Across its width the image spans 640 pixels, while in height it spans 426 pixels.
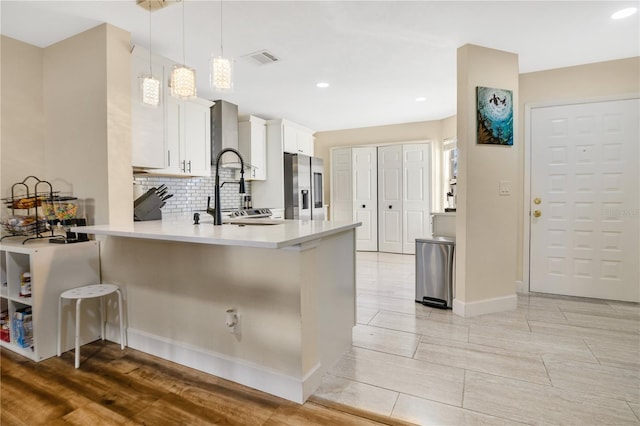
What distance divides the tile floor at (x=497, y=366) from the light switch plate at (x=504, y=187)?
112 centimetres

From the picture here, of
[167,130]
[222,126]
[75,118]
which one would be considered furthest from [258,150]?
[75,118]

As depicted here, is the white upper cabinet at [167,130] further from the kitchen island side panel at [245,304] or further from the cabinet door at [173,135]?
the kitchen island side panel at [245,304]

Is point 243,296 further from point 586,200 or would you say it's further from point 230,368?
point 586,200

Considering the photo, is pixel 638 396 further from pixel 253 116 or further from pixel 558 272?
pixel 253 116

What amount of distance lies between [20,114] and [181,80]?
1.76m

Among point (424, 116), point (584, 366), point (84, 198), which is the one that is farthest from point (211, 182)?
point (584, 366)

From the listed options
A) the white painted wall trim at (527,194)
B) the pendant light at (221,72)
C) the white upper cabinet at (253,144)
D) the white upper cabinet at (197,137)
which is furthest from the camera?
the white upper cabinet at (253,144)

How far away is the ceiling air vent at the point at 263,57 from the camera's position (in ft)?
9.98

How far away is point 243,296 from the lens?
1.95 m

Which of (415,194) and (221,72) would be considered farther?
(415,194)

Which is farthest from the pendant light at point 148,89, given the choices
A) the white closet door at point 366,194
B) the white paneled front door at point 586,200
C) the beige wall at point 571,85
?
the white closet door at point 366,194

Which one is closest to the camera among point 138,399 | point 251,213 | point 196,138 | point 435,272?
point 138,399

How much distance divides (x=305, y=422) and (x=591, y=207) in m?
3.54

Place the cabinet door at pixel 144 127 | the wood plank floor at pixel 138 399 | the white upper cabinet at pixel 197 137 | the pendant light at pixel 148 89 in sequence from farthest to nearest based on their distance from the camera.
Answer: the white upper cabinet at pixel 197 137, the cabinet door at pixel 144 127, the pendant light at pixel 148 89, the wood plank floor at pixel 138 399
